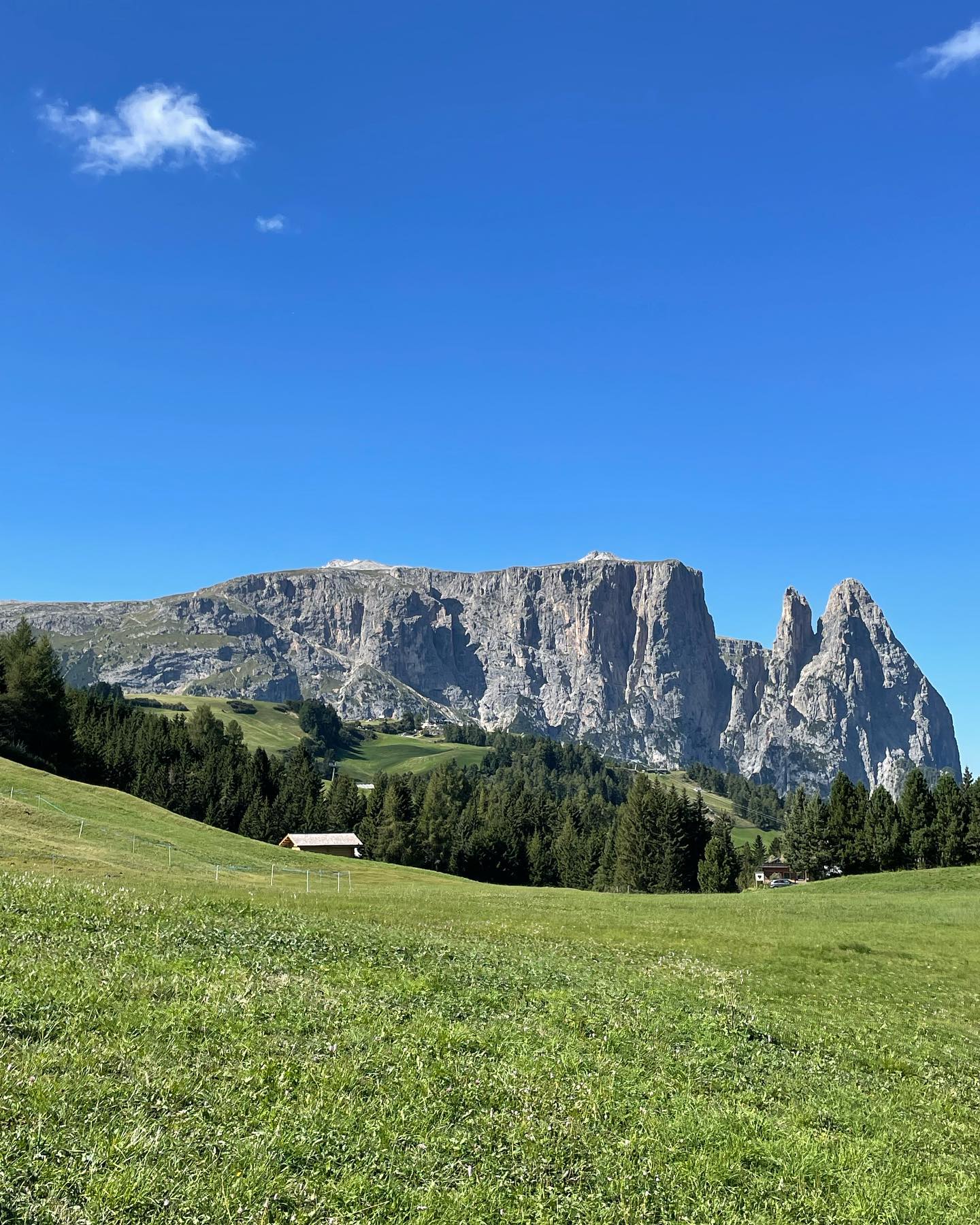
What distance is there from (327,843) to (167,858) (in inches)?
2491

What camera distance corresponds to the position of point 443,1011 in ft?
54.1

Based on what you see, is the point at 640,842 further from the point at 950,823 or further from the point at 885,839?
the point at 950,823

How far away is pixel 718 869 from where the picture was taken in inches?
5079

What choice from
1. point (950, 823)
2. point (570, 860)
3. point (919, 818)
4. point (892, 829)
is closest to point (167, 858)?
point (892, 829)

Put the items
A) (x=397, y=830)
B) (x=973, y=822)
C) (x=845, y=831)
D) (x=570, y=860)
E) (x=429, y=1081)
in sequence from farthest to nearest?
(x=570, y=860) → (x=397, y=830) → (x=845, y=831) → (x=973, y=822) → (x=429, y=1081)

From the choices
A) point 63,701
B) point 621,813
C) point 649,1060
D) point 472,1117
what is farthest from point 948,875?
point 63,701

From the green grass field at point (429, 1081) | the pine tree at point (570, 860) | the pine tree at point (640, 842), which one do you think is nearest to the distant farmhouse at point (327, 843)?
the pine tree at point (640, 842)

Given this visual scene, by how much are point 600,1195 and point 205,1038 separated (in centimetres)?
613

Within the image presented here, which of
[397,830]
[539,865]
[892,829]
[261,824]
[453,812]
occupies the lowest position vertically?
[539,865]

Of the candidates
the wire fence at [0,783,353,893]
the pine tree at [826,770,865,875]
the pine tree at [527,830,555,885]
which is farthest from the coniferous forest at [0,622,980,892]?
the wire fence at [0,783,353,893]

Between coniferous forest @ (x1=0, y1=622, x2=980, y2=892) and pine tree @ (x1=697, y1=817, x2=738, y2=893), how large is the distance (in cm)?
24

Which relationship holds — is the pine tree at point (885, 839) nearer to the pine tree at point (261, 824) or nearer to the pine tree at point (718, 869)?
the pine tree at point (718, 869)

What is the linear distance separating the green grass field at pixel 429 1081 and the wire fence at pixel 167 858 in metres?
30.7

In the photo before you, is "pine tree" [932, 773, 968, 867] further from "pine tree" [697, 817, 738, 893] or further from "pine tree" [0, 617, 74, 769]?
"pine tree" [0, 617, 74, 769]
